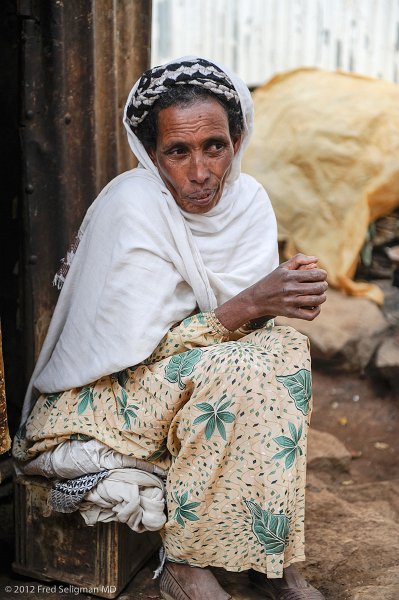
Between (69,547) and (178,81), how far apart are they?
1689 mm

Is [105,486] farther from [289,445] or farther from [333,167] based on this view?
[333,167]

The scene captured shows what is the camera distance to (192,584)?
8.89 ft

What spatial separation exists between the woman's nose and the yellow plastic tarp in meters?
3.10

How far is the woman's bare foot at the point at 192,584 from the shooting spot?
8.82ft

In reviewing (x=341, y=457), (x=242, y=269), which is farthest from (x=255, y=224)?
(x=341, y=457)

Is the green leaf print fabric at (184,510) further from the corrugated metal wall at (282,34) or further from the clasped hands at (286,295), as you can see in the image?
the corrugated metal wall at (282,34)

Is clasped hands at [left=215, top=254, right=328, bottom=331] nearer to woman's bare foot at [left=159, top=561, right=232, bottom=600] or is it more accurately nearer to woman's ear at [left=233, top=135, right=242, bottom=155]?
woman's ear at [left=233, top=135, right=242, bottom=155]

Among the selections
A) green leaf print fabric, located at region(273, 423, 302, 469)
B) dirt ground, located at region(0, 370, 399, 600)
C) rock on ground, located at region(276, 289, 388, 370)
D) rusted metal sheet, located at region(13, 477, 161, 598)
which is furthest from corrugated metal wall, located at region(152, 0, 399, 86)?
green leaf print fabric, located at region(273, 423, 302, 469)

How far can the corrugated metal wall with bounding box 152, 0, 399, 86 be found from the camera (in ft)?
21.8

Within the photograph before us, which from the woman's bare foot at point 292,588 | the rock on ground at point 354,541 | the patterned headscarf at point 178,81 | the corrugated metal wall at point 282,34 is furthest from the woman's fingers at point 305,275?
the corrugated metal wall at point 282,34

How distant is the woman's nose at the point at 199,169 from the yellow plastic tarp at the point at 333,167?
3.10m

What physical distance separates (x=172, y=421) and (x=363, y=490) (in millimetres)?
1656

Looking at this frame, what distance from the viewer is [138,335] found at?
2.64 m

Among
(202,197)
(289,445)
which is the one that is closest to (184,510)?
(289,445)
